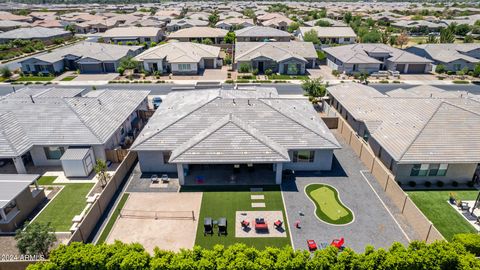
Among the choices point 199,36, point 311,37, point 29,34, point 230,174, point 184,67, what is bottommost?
point 230,174

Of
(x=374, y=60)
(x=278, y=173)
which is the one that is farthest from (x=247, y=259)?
(x=374, y=60)

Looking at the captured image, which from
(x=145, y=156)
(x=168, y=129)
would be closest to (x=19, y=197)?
(x=145, y=156)

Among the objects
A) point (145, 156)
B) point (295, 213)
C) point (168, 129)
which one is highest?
point (168, 129)

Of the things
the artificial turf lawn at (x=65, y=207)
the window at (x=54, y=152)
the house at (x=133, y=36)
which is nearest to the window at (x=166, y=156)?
the artificial turf lawn at (x=65, y=207)

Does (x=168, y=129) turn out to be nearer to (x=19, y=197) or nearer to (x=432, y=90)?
(x=19, y=197)

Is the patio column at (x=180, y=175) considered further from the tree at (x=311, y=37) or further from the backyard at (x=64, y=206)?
the tree at (x=311, y=37)

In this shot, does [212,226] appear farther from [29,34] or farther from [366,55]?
[29,34]
